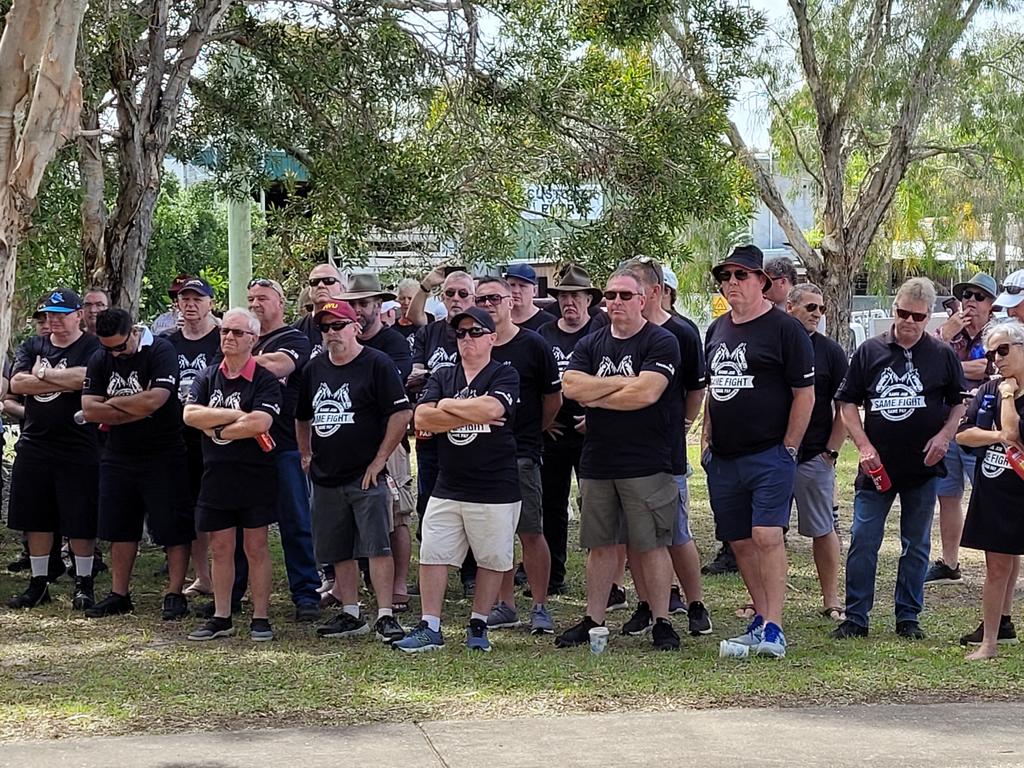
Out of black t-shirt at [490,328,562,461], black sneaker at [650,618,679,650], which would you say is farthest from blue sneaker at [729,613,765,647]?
black t-shirt at [490,328,562,461]

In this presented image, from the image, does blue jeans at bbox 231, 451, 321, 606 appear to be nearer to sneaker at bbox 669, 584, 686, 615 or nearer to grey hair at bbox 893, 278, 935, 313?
sneaker at bbox 669, 584, 686, 615

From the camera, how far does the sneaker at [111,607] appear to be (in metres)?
8.81

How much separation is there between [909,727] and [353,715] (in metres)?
2.40

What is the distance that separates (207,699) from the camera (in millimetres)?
6641

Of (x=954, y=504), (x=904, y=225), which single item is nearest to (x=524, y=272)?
(x=954, y=504)

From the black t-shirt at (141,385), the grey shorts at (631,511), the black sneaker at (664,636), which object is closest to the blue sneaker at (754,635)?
the black sneaker at (664,636)

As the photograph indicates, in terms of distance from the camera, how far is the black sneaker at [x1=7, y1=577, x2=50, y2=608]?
9102 millimetres

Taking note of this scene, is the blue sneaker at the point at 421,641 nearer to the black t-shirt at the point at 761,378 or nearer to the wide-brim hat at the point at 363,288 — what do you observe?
the black t-shirt at the point at 761,378

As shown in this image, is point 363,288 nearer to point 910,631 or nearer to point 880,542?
point 880,542

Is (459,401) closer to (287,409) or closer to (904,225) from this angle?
(287,409)

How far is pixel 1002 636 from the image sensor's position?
25.6 ft

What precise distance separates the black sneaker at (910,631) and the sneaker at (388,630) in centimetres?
273

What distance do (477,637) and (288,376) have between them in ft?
6.80

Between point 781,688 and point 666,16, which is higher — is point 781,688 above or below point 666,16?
below
